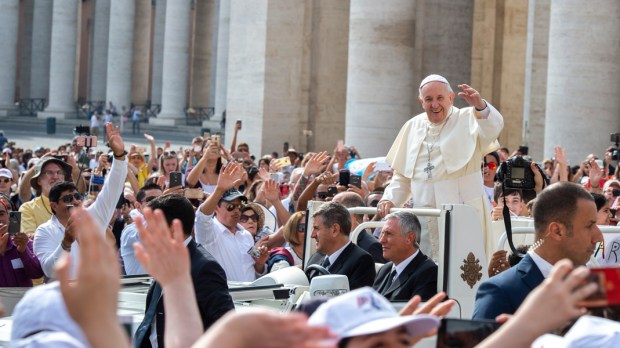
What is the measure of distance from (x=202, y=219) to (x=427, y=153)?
1805 mm

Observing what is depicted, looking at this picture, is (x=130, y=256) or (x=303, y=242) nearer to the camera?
(x=130, y=256)

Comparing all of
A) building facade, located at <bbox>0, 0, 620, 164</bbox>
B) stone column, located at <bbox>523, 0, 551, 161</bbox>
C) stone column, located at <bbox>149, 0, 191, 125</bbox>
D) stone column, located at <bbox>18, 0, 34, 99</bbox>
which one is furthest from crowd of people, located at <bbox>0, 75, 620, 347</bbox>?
stone column, located at <bbox>18, 0, 34, 99</bbox>

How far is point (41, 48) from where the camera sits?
248ft

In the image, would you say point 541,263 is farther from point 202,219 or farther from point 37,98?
point 37,98

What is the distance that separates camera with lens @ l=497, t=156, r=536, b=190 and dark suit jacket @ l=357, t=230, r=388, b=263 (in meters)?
1.57

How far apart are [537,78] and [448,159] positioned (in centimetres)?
1608

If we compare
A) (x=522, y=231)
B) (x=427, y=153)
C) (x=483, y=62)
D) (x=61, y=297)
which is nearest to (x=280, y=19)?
(x=483, y=62)

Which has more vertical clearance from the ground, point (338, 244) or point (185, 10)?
point (185, 10)

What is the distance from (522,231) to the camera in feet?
26.8

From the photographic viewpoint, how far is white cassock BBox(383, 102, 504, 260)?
10.3 meters

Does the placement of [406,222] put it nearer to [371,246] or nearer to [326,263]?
[326,263]

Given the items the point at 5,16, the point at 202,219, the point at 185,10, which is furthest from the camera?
the point at 5,16

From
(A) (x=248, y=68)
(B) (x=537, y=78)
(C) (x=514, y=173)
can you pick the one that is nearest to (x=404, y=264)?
(C) (x=514, y=173)

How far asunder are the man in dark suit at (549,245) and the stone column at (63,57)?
6415 cm
